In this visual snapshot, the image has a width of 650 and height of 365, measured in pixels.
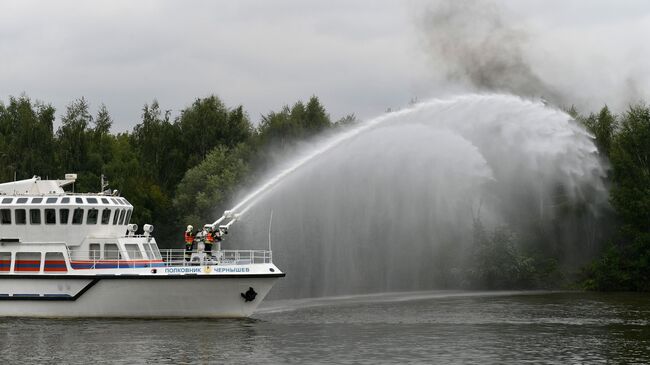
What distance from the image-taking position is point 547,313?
173 ft

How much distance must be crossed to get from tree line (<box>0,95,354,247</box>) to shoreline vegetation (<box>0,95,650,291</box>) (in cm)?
10

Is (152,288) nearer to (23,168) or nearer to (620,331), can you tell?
(620,331)

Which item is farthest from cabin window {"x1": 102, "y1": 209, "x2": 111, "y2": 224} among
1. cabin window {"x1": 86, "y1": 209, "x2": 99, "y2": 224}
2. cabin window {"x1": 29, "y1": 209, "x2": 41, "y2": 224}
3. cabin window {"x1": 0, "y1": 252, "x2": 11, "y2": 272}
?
cabin window {"x1": 0, "y1": 252, "x2": 11, "y2": 272}

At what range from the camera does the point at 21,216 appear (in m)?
48.4

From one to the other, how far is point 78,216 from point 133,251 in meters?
3.15

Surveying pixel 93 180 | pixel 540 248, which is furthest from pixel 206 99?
pixel 540 248

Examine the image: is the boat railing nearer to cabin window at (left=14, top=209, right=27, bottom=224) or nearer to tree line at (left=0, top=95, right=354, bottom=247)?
cabin window at (left=14, top=209, right=27, bottom=224)

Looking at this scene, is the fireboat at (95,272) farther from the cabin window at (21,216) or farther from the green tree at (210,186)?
the green tree at (210,186)

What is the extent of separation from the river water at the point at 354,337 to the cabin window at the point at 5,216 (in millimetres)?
4809

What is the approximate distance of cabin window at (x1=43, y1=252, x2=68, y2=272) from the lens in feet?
155

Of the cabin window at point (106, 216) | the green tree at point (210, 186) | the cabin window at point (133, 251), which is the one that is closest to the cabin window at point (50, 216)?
the cabin window at point (106, 216)

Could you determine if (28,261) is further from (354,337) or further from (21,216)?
(354,337)

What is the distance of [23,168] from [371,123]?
45802 millimetres

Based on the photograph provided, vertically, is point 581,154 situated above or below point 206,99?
below
